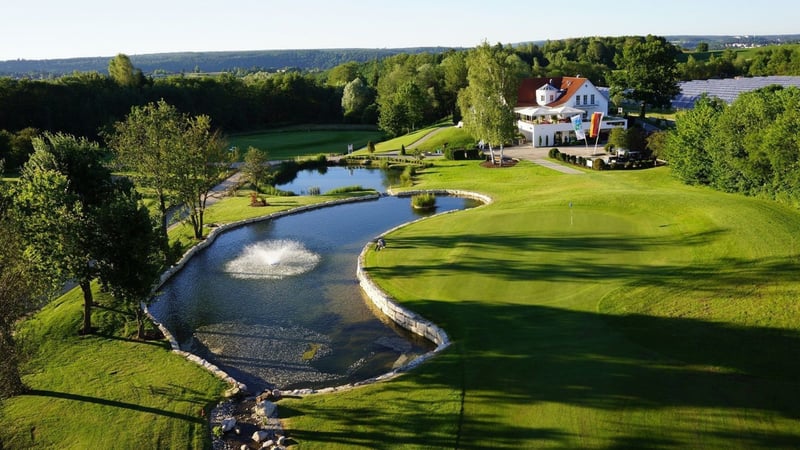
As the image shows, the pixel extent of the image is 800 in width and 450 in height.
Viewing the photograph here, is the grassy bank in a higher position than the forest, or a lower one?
lower

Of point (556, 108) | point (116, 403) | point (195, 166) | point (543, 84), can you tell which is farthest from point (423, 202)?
point (543, 84)

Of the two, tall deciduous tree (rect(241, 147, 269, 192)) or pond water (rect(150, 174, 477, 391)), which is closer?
pond water (rect(150, 174, 477, 391))

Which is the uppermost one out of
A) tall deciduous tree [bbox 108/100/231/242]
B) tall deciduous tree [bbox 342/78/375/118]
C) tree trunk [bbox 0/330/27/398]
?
tall deciduous tree [bbox 342/78/375/118]

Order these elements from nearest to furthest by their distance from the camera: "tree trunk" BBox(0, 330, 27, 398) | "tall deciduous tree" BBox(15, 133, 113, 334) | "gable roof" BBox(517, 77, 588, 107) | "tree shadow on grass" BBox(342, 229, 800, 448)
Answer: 1. "tree trunk" BBox(0, 330, 27, 398)
2. "tree shadow on grass" BBox(342, 229, 800, 448)
3. "tall deciduous tree" BBox(15, 133, 113, 334)
4. "gable roof" BBox(517, 77, 588, 107)

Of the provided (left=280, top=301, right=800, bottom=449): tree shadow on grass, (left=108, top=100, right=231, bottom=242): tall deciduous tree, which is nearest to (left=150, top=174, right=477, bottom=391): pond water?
(left=280, top=301, right=800, bottom=449): tree shadow on grass

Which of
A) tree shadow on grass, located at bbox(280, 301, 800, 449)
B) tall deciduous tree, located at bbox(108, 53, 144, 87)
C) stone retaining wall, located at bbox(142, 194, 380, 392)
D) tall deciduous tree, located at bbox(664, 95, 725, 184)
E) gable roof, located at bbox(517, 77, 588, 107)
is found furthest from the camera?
tall deciduous tree, located at bbox(108, 53, 144, 87)

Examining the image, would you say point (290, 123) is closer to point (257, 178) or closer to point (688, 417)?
point (257, 178)

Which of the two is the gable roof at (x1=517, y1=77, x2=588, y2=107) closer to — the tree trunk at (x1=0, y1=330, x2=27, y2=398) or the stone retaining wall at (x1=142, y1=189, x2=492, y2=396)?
the stone retaining wall at (x1=142, y1=189, x2=492, y2=396)
